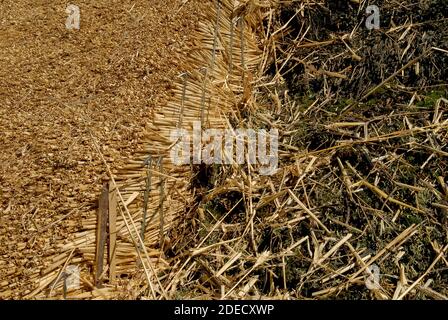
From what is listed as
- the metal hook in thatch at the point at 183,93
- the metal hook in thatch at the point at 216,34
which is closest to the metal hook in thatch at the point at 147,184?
the metal hook in thatch at the point at 183,93

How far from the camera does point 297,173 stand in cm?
211

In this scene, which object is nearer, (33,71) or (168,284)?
(168,284)

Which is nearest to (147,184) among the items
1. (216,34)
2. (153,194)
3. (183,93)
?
(153,194)

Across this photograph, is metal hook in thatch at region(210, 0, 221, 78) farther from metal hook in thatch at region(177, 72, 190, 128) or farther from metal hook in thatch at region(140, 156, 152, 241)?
metal hook in thatch at region(140, 156, 152, 241)

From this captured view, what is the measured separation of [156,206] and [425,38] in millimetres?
1507

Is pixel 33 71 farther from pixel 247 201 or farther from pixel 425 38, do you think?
pixel 425 38

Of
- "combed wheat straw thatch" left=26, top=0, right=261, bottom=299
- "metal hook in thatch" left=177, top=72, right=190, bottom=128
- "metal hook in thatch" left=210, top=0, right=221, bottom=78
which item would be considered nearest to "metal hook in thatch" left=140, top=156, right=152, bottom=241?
"combed wheat straw thatch" left=26, top=0, right=261, bottom=299

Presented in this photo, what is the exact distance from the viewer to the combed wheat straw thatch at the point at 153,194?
1792 mm

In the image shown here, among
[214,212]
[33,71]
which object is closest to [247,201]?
[214,212]

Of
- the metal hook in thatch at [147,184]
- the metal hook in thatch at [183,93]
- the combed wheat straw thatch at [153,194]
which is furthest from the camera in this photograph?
the metal hook in thatch at [183,93]

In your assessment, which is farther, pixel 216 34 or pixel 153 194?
pixel 216 34

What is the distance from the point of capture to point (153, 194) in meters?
2.01

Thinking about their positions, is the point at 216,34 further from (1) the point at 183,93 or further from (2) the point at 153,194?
(2) the point at 153,194

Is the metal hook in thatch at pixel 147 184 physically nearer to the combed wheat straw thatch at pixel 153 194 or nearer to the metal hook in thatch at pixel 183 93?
the combed wheat straw thatch at pixel 153 194
